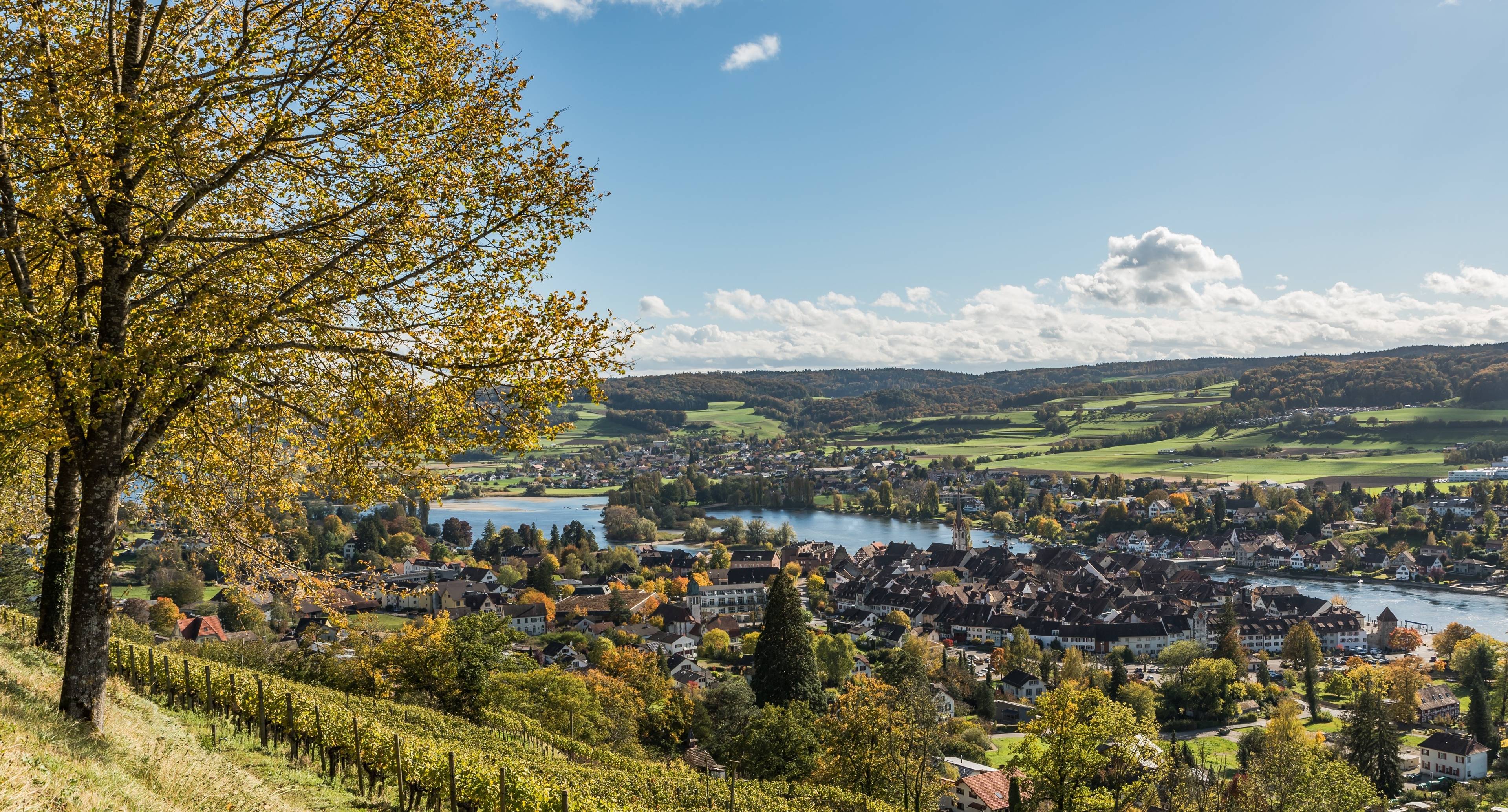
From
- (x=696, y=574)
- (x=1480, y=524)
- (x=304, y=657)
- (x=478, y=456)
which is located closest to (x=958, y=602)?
(x=696, y=574)

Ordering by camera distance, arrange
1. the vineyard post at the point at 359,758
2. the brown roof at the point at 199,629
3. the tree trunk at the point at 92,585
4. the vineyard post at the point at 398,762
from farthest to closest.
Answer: the brown roof at the point at 199,629 → the vineyard post at the point at 359,758 → the vineyard post at the point at 398,762 → the tree trunk at the point at 92,585

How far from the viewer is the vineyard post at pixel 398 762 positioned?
961cm

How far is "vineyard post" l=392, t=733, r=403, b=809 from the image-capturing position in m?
9.61

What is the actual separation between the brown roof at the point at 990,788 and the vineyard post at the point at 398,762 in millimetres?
20783

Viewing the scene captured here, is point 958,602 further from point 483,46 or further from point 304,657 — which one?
point 483,46

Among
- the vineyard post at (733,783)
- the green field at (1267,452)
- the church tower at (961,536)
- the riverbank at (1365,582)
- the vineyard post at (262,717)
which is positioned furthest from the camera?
the green field at (1267,452)

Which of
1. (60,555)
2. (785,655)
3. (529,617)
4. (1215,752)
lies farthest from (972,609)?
(60,555)

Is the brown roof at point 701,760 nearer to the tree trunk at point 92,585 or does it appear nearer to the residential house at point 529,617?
the tree trunk at point 92,585

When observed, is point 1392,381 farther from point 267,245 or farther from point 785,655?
point 267,245

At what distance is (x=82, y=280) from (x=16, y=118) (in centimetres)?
124

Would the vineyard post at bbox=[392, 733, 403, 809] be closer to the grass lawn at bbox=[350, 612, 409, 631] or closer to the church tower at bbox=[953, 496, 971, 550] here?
the grass lawn at bbox=[350, 612, 409, 631]

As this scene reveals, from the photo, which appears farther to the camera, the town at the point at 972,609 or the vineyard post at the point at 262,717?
the town at the point at 972,609

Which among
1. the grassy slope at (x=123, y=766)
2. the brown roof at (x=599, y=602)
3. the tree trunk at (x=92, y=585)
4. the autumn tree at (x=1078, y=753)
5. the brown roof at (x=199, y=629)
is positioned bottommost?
the brown roof at (x=599, y=602)

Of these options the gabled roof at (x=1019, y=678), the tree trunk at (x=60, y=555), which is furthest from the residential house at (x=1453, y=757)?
the tree trunk at (x=60, y=555)
